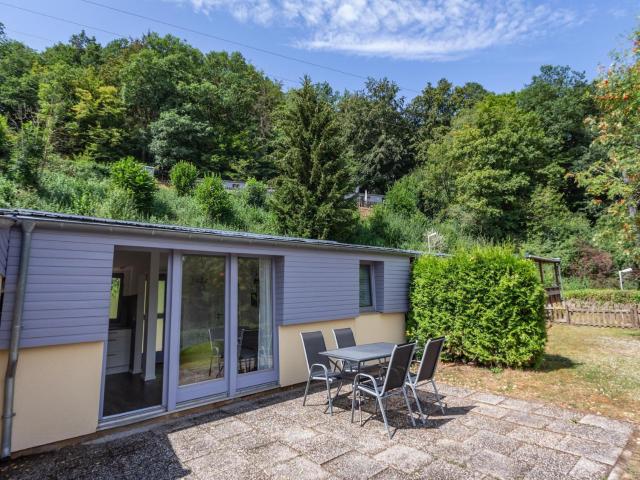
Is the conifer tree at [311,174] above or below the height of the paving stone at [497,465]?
above

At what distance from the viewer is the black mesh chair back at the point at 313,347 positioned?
17.9 ft

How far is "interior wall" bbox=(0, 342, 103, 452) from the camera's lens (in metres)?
3.53

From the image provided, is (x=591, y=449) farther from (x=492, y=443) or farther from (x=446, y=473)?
(x=446, y=473)

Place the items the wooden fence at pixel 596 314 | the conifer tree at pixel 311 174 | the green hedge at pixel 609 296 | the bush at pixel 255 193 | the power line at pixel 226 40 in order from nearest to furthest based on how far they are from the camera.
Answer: the power line at pixel 226 40
the wooden fence at pixel 596 314
the green hedge at pixel 609 296
the conifer tree at pixel 311 174
the bush at pixel 255 193

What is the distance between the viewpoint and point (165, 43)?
34.8 meters

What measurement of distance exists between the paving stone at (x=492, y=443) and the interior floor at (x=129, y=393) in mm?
4109

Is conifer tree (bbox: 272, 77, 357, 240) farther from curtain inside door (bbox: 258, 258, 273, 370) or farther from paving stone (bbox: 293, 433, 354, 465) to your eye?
paving stone (bbox: 293, 433, 354, 465)

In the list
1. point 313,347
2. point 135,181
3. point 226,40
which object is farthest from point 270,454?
point 135,181

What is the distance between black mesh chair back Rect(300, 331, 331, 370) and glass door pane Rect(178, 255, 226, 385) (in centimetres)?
128

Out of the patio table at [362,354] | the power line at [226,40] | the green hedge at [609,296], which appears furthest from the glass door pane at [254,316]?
the green hedge at [609,296]

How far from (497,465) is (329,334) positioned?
3847 millimetres

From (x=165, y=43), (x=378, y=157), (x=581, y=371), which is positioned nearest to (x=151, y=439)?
(x=581, y=371)

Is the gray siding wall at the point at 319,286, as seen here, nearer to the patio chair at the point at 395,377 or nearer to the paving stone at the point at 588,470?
the patio chair at the point at 395,377

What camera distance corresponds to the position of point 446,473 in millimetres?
3143
